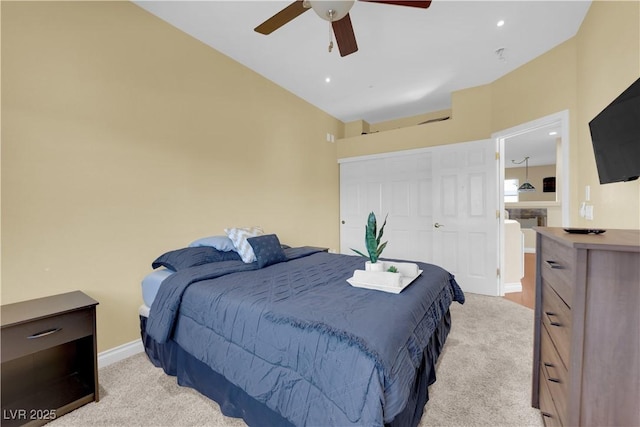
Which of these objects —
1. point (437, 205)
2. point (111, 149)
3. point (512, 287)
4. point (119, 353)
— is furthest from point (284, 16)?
point (512, 287)

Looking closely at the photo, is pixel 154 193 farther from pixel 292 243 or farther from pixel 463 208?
pixel 463 208

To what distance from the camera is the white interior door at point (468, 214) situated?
3.42m

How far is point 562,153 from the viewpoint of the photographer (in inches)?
103

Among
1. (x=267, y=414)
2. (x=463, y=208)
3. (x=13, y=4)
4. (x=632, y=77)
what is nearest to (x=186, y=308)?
(x=267, y=414)

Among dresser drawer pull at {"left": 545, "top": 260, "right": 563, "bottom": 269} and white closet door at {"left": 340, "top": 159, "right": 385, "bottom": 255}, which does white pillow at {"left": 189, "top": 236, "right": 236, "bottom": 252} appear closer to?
dresser drawer pull at {"left": 545, "top": 260, "right": 563, "bottom": 269}

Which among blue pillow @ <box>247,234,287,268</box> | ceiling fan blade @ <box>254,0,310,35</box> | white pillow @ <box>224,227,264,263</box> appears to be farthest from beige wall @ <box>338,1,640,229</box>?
white pillow @ <box>224,227,264,263</box>

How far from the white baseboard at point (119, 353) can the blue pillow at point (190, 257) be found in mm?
654

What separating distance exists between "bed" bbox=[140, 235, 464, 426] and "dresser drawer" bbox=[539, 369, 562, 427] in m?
0.56

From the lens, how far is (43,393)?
5.17 ft

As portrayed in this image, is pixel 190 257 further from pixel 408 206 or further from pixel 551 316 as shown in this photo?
pixel 408 206

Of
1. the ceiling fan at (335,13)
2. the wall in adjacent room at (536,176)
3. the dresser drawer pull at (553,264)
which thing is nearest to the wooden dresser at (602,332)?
the dresser drawer pull at (553,264)

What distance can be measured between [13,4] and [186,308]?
225 centimetres

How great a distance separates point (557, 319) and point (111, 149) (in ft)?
9.86

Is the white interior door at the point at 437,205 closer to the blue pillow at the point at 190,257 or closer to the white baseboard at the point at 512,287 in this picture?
the white baseboard at the point at 512,287
